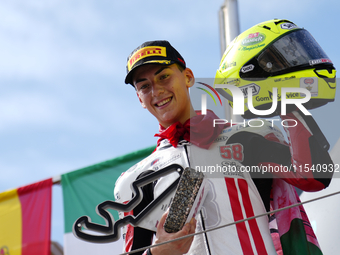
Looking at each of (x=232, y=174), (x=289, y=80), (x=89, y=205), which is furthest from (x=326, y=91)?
(x=89, y=205)

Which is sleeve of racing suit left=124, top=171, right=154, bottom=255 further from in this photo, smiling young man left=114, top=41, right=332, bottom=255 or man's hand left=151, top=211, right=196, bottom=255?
man's hand left=151, top=211, right=196, bottom=255

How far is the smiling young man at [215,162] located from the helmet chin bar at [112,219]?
11 centimetres

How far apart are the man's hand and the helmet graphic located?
535 mm

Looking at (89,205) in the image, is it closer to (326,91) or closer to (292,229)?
(292,229)

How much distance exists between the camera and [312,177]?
5.68 feet

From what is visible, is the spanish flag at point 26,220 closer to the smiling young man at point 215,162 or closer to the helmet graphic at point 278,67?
the smiling young man at point 215,162

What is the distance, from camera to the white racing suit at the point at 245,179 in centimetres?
175

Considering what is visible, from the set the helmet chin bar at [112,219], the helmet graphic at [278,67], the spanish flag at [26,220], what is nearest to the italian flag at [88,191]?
the spanish flag at [26,220]

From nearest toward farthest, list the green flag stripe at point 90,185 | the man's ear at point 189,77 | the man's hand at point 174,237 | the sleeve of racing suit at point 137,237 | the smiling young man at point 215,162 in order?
1. the man's hand at point 174,237
2. the smiling young man at point 215,162
3. the sleeve of racing suit at point 137,237
4. the man's ear at point 189,77
5. the green flag stripe at point 90,185

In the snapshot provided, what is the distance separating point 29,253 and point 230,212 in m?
2.38

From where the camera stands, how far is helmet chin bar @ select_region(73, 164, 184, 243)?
1.76m

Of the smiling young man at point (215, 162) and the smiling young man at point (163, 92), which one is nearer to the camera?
the smiling young man at point (215, 162)

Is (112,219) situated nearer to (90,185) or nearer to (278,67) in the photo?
(278,67)

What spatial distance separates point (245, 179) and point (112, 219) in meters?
0.60
